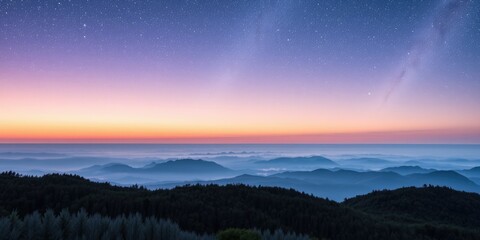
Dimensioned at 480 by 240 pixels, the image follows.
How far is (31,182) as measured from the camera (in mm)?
15961

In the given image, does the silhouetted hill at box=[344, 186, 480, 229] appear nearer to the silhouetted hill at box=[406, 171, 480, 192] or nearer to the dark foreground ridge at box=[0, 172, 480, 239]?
the dark foreground ridge at box=[0, 172, 480, 239]

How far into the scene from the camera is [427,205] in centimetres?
2378

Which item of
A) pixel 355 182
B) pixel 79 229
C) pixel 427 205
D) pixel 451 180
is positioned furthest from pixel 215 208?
pixel 355 182

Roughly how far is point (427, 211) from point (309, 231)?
14.1 m

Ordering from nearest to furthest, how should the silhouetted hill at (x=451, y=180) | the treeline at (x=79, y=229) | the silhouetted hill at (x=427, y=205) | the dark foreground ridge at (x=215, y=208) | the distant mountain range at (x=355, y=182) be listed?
the treeline at (x=79, y=229), the dark foreground ridge at (x=215, y=208), the silhouetted hill at (x=427, y=205), the silhouetted hill at (x=451, y=180), the distant mountain range at (x=355, y=182)

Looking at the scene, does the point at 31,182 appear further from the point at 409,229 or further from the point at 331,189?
the point at 331,189

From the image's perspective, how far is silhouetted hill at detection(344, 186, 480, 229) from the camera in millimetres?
21328

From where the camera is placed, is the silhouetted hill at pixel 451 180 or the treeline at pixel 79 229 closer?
the treeline at pixel 79 229

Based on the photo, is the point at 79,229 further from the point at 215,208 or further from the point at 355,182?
the point at 355,182

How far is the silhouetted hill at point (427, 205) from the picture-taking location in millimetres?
21328

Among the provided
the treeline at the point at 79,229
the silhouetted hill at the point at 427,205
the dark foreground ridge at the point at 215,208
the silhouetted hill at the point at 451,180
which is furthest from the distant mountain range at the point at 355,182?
the treeline at the point at 79,229

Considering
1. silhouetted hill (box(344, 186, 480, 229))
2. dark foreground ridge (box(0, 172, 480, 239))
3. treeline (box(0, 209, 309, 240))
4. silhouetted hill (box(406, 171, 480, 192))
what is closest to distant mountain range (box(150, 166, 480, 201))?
silhouetted hill (box(406, 171, 480, 192))

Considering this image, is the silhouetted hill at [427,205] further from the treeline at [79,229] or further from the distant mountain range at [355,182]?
the distant mountain range at [355,182]

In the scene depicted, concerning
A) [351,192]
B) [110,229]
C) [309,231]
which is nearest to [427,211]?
[309,231]
